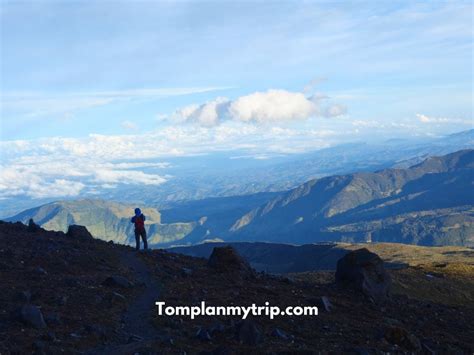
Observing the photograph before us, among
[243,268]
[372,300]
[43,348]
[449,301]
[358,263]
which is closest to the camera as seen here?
[43,348]

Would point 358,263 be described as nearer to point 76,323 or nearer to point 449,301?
point 449,301

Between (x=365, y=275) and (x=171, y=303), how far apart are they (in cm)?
1477

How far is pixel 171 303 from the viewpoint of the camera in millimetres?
Answer: 26516

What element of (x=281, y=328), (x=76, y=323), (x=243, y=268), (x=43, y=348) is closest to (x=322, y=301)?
(x=281, y=328)

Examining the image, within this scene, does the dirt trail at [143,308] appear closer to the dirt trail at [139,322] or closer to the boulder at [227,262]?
the dirt trail at [139,322]

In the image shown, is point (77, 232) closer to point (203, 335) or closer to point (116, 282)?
point (116, 282)

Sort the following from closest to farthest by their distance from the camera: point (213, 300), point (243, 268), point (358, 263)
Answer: point (213, 300) → point (358, 263) → point (243, 268)

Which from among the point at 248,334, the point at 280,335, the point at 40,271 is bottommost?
the point at 280,335

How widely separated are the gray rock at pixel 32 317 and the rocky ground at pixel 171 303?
4cm

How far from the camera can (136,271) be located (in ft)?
116

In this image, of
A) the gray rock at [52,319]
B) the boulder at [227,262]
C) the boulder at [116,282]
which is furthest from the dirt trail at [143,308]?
the boulder at [227,262]

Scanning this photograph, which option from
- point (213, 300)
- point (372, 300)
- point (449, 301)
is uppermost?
point (213, 300)

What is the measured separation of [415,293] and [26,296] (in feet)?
109

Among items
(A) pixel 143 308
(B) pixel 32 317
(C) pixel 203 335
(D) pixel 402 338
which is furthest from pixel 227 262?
(B) pixel 32 317
